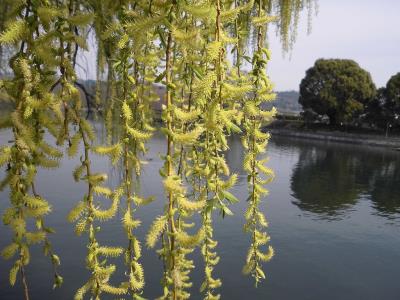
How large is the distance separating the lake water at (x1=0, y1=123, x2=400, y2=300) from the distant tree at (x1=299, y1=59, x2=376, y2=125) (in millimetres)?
15764

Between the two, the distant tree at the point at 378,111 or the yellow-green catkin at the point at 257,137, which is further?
the distant tree at the point at 378,111

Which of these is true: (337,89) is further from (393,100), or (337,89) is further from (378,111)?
(393,100)

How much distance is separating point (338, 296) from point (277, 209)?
5.64 meters

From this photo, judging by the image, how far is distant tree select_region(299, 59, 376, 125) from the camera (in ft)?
114

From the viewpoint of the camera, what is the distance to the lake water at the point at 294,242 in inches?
378

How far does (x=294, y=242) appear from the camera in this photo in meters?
12.1

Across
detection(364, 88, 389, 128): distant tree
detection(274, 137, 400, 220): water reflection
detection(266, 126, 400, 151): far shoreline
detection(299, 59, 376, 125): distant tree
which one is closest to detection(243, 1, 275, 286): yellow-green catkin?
detection(274, 137, 400, 220): water reflection

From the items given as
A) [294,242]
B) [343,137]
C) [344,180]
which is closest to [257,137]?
[294,242]

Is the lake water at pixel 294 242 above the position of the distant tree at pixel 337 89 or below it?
below

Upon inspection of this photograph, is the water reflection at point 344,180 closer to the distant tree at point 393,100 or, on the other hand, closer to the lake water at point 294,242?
the lake water at point 294,242

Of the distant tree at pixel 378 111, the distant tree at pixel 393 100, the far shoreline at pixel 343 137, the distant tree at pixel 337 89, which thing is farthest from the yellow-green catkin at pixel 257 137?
the distant tree at pixel 378 111

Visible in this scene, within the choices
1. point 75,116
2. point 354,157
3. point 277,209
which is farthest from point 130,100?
point 354,157

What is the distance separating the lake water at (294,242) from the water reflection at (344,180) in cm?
7

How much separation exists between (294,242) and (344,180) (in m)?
10.0
